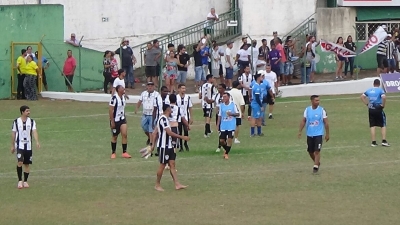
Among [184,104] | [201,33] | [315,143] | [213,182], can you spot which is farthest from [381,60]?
[213,182]

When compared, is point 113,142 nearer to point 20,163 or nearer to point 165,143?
point 20,163

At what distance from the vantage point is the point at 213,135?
1099 inches

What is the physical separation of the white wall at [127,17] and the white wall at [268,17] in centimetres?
155

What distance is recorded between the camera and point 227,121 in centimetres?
2370

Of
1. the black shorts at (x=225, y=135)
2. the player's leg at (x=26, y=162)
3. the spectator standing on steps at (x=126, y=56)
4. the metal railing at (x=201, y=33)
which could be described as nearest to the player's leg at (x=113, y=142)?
the black shorts at (x=225, y=135)

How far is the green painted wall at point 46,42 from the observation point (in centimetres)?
3728

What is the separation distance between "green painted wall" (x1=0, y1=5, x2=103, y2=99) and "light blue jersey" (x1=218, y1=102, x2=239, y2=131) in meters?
15.5

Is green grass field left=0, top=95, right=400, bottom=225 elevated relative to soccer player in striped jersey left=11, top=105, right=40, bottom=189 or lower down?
lower down

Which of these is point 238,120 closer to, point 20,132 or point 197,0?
point 20,132

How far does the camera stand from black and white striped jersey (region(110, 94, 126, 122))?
76.1 ft

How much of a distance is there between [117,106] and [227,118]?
281 centimetres

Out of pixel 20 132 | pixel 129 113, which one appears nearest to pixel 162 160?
pixel 20 132

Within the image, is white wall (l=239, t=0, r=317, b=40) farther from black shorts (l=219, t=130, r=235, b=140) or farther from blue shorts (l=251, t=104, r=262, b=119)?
black shorts (l=219, t=130, r=235, b=140)

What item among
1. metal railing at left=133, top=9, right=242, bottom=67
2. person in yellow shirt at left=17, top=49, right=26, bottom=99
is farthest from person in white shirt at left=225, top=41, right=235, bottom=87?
person in yellow shirt at left=17, top=49, right=26, bottom=99
